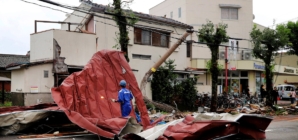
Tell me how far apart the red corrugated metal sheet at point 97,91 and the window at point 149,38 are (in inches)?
471

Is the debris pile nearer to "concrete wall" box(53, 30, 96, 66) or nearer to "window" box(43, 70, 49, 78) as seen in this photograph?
"window" box(43, 70, 49, 78)

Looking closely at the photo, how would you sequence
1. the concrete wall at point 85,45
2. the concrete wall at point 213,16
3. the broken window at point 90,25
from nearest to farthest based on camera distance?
the concrete wall at point 85,45
the broken window at point 90,25
the concrete wall at point 213,16

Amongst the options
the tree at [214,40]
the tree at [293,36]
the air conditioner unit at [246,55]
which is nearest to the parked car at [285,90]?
the air conditioner unit at [246,55]

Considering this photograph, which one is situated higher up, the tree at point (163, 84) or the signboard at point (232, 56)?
the signboard at point (232, 56)

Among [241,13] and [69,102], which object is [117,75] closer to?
[69,102]

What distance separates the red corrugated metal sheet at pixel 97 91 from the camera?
1164 cm

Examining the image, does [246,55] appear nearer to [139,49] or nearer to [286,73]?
[286,73]

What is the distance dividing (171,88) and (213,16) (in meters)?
15.7

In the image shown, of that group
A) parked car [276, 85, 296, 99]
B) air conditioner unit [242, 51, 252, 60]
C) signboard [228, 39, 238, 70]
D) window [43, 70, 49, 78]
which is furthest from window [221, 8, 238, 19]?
window [43, 70, 49, 78]

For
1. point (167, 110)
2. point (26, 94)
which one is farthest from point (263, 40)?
point (26, 94)

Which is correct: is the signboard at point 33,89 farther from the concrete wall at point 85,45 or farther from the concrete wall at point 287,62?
the concrete wall at point 287,62

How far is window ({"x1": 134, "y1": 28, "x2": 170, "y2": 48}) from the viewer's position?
25.3 metres

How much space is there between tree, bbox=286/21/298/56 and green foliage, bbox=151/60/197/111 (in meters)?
10.5

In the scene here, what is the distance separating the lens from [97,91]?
1272 centimetres
